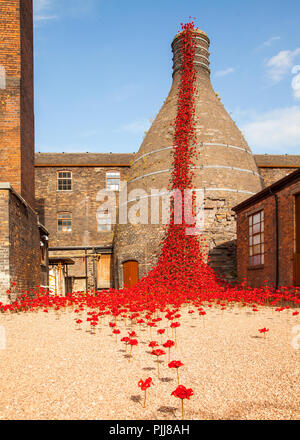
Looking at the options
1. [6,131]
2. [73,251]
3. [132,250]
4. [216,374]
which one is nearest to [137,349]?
[216,374]

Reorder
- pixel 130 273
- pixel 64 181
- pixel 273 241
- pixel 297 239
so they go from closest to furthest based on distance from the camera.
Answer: pixel 297 239 → pixel 273 241 → pixel 130 273 → pixel 64 181

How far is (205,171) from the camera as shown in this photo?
17.6 m

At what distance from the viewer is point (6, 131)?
12.3 metres

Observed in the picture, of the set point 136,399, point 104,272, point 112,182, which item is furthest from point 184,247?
point 136,399

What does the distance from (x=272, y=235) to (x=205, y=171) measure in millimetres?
6366

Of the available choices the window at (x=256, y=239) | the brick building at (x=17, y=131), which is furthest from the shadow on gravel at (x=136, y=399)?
the window at (x=256, y=239)

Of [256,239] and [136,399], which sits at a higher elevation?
[256,239]

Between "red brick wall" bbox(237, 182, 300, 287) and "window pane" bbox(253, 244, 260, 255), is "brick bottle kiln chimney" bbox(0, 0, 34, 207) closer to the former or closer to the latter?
"red brick wall" bbox(237, 182, 300, 287)

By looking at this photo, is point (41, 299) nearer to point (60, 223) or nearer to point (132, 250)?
point (132, 250)

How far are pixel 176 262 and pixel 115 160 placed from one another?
13.1 m

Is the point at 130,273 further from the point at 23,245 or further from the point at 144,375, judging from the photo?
the point at 144,375

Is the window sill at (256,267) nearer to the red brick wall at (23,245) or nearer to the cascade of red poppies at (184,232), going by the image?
the cascade of red poppies at (184,232)

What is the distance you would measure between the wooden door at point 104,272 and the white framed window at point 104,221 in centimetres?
194

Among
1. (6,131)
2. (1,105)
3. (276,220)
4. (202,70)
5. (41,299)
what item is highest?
(202,70)
